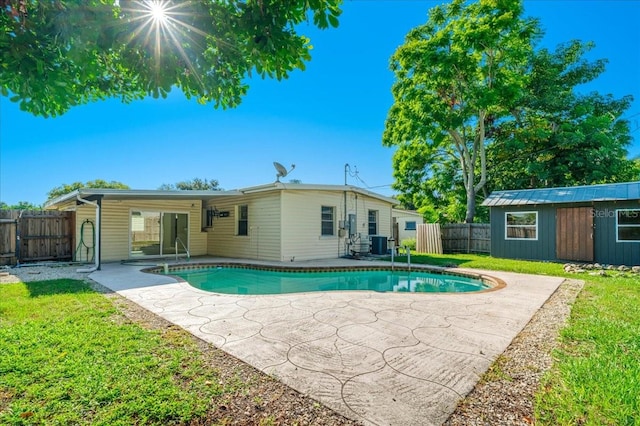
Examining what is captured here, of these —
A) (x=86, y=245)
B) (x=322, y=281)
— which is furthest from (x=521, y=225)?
(x=86, y=245)

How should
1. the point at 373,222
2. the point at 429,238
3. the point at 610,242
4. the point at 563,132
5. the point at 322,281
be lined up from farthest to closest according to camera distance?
the point at 563,132 < the point at 429,238 < the point at 373,222 < the point at 610,242 < the point at 322,281

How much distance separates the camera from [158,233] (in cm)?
1208

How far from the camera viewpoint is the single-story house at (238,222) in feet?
34.7

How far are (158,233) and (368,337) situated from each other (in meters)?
11.1

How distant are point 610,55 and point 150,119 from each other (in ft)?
76.2

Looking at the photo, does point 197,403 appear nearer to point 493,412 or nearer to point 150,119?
point 493,412

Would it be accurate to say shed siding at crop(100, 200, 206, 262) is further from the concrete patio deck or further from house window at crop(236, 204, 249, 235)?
the concrete patio deck

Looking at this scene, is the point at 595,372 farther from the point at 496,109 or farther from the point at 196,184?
the point at 196,184

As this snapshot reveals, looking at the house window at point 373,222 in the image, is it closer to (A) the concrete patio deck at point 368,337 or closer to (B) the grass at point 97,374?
(A) the concrete patio deck at point 368,337

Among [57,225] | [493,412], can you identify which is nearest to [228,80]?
[493,412]

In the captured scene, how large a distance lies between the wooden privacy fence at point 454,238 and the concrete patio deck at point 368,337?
28.0 ft

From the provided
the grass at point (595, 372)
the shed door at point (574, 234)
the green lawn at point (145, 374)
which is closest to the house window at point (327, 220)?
the shed door at point (574, 234)

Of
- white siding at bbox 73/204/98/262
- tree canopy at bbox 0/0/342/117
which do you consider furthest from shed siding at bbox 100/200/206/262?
tree canopy at bbox 0/0/342/117

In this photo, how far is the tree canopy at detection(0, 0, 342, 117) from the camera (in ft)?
5.63
